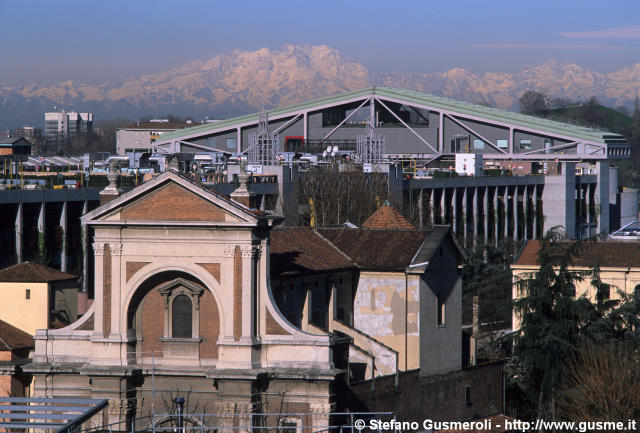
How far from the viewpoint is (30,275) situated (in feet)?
155

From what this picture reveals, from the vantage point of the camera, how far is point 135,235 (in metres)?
40.6

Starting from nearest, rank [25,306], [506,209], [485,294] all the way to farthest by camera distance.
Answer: [25,306]
[485,294]
[506,209]

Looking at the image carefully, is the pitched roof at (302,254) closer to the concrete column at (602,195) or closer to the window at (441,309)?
the window at (441,309)

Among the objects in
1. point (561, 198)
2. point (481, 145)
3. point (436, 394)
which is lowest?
point (436, 394)

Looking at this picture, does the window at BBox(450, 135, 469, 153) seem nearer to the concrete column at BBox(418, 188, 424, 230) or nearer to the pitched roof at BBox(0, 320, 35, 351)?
the concrete column at BBox(418, 188, 424, 230)

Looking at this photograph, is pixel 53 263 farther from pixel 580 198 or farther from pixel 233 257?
pixel 580 198

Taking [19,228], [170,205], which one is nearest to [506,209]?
[19,228]

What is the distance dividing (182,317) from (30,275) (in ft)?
29.2

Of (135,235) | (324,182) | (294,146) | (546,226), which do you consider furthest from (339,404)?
(294,146)

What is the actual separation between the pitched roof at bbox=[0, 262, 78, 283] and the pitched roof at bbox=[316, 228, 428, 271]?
34.8 feet

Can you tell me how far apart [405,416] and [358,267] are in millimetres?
6649

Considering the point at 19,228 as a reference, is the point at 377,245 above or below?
above

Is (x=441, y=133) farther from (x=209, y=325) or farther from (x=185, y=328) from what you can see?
(x=209, y=325)

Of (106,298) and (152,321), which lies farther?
(152,321)
